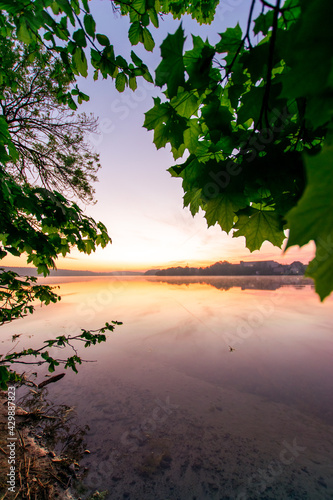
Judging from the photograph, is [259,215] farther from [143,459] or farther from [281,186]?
[143,459]

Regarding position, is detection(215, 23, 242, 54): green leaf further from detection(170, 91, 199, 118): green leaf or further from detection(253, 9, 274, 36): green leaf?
detection(170, 91, 199, 118): green leaf

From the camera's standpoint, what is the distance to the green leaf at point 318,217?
0.91 ft

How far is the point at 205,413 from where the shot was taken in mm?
5145

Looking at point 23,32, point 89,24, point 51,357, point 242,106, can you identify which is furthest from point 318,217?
point 51,357

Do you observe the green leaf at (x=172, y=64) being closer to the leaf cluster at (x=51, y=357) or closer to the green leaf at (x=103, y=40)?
the green leaf at (x=103, y=40)

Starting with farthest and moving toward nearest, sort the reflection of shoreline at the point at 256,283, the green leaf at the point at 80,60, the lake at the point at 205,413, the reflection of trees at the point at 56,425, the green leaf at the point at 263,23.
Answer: the reflection of shoreline at the point at 256,283, the reflection of trees at the point at 56,425, the lake at the point at 205,413, the green leaf at the point at 80,60, the green leaf at the point at 263,23

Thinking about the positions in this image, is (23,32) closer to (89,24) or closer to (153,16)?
(89,24)

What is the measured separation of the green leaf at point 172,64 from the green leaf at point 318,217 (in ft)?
3.34

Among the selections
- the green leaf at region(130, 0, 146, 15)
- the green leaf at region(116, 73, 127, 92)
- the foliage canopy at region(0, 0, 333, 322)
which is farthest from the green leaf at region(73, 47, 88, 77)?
the green leaf at region(130, 0, 146, 15)

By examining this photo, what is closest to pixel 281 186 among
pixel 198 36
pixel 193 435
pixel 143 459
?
pixel 198 36

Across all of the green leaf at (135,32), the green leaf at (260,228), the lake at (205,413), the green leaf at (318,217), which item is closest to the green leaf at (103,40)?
the green leaf at (135,32)

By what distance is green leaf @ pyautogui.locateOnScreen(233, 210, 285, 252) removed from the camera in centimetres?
130

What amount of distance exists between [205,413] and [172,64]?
6.78 meters

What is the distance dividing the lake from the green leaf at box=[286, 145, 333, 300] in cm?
26
